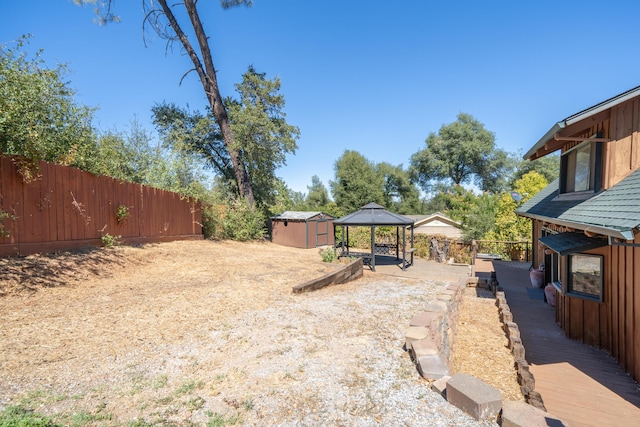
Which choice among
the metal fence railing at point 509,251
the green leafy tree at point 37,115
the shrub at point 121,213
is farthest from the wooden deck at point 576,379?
the shrub at point 121,213

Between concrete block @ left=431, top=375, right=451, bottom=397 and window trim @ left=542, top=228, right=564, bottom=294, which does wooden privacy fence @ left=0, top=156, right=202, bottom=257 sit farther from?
window trim @ left=542, top=228, right=564, bottom=294

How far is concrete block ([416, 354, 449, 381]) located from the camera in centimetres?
317

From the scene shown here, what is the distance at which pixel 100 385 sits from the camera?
2.94 m

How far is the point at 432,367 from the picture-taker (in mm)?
3273

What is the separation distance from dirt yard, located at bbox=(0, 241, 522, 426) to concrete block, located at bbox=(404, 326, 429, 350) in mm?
191

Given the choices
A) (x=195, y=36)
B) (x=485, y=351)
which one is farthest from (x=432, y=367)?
(x=195, y=36)

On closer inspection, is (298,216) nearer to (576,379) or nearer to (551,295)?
(551,295)

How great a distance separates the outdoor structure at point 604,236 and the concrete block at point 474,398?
7.65ft

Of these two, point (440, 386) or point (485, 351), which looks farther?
point (485, 351)

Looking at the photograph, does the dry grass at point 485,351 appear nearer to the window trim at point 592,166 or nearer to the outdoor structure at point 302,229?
the window trim at point 592,166

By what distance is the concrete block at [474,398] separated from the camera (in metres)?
2.50

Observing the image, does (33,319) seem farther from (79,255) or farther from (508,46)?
(508,46)

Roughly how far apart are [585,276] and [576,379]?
1.91 meters

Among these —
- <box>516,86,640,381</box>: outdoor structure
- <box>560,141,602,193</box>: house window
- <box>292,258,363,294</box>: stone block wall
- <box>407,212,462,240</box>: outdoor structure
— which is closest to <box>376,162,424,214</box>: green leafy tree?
<box>407,212,462,240</box>: outdoor structure
